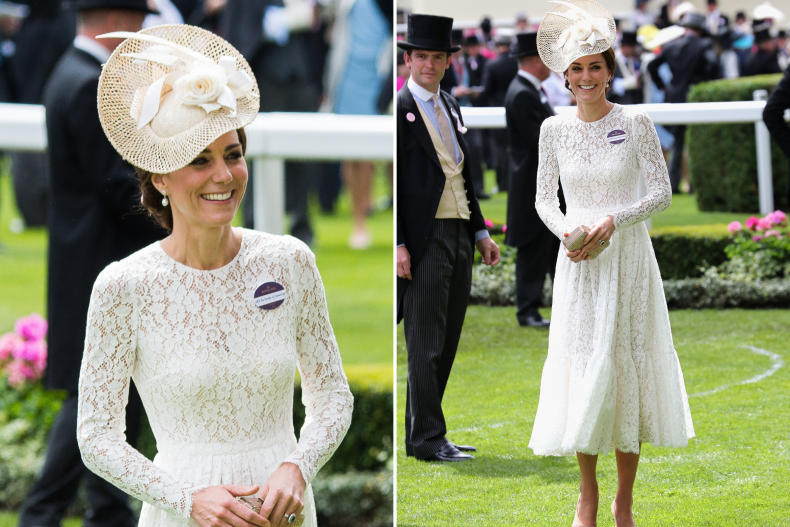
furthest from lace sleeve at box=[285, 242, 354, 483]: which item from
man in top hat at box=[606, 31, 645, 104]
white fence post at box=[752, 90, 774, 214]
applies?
man in top hat at box=[606, 31, 645, 104]

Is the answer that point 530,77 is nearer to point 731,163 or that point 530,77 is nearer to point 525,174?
point 525,174

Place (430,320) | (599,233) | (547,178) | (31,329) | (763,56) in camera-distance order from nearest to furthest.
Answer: (599,233) → (547,178) → (430,320) → (31,329) → (763,56)

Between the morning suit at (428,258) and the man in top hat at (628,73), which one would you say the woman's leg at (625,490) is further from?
the man in top hat at (628,73)

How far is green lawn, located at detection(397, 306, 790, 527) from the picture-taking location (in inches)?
134

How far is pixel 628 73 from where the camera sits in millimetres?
12961

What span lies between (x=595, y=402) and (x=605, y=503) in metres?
0.49

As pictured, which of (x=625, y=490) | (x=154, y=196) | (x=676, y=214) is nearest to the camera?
(x=154, y=196)

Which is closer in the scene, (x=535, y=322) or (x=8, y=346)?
(x=535, y=322)

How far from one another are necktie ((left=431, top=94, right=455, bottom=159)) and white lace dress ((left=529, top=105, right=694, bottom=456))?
0.76 metres

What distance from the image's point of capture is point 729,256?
20.3 feet

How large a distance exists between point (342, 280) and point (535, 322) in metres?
4.79

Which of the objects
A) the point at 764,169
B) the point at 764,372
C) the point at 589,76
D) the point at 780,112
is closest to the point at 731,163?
the point at 764,169

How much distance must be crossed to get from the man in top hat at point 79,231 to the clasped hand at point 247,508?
1.95 m

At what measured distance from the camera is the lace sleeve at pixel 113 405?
2.21m
